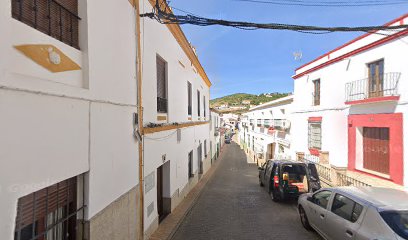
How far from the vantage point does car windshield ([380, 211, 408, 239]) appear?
398 cm

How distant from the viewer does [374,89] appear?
10.3 meters

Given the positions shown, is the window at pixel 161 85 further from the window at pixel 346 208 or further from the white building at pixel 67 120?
the window at pixel 346 208

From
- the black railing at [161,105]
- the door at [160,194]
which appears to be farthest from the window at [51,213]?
the door at [160,194]

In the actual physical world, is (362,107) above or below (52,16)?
below

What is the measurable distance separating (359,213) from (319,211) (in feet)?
5.01

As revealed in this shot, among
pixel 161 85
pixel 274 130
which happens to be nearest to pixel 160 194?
pixel 161 85

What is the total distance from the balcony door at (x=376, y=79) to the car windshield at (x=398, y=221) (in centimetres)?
682

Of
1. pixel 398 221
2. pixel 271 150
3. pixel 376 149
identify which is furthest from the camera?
pixel 271 150

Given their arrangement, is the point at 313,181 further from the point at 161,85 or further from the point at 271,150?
the point at 271,150

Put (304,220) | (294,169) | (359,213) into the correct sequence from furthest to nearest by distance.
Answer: (294,169) < (304,220) < (359,213)

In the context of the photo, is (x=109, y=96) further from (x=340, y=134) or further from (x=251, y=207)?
(x=340, y=134)

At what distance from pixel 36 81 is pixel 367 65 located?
1190cm

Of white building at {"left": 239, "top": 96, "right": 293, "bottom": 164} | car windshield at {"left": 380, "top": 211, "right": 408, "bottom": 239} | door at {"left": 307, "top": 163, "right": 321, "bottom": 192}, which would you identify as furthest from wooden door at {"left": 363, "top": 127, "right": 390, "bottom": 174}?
white building at {"left": 239, "top": 96, "right": 293, "bottom": 164}

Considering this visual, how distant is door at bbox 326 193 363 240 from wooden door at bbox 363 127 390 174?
5.77 meters
